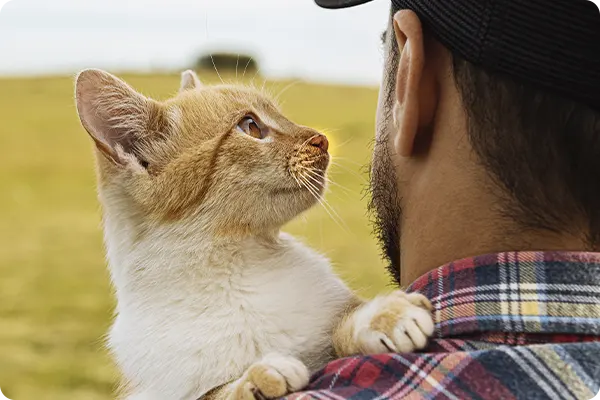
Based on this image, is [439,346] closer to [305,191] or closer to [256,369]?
[256,369]

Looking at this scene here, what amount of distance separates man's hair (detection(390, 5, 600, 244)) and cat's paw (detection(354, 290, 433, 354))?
20cm

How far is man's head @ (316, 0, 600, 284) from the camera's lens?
3.44 feet

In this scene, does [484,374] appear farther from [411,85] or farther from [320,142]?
[320,142]

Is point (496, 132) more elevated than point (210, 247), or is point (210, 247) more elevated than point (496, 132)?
point (496, 132)

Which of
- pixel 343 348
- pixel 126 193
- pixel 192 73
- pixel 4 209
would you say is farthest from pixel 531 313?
pixel 4 209

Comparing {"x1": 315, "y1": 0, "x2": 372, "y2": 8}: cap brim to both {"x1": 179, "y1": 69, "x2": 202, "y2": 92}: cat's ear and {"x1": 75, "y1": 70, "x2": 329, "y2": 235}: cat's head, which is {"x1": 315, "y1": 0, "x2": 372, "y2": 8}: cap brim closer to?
{"x1": 75, "y1": 70, "x2": 329, "y2": 235}: cat's head

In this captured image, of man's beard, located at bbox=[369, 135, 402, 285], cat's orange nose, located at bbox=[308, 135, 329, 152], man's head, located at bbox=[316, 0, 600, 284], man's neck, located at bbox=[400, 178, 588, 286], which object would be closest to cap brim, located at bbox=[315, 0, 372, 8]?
man's head, located at bbox=[316, 0, 600, 284]

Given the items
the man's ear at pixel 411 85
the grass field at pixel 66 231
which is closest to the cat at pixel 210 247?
the grass field at pixel 66 231

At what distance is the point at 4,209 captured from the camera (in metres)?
9.17

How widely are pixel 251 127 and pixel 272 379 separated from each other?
83cm

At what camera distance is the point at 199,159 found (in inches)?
71.0

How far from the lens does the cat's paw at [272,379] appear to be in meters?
1.23

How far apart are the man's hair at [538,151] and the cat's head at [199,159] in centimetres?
73

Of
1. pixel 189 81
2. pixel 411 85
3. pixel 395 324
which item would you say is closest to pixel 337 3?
pixel 411 85
